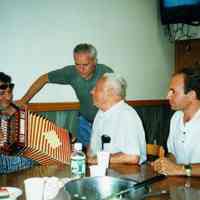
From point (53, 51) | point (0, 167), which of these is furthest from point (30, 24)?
point (0, 167)

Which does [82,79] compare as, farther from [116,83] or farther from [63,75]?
[116,83]

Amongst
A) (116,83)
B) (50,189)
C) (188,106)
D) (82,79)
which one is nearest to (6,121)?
(50,189)

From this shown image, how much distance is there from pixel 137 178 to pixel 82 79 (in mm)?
1812

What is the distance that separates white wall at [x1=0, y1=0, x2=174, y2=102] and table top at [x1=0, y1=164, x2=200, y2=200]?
175 cm

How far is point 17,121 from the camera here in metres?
2.14

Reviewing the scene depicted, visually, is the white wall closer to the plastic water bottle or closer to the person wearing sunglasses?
the person wearing sunglasses

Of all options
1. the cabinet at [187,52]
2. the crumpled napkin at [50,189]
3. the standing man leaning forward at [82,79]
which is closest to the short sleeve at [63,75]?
the standing man leaning forward at [82,79]

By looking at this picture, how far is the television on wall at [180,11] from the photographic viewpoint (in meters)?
4.66

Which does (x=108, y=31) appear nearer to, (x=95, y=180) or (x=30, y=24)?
(x=30, y=24)

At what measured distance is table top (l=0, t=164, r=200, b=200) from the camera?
1.69 metres

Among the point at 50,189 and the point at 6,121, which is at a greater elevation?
the point at 6,121

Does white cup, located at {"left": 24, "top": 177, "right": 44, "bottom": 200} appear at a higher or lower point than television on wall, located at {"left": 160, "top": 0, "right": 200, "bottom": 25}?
lower

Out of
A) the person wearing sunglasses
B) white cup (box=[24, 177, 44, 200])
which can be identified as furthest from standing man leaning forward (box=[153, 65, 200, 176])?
white cup (box=[24, 177, 44, 200])

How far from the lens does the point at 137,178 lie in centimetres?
198
